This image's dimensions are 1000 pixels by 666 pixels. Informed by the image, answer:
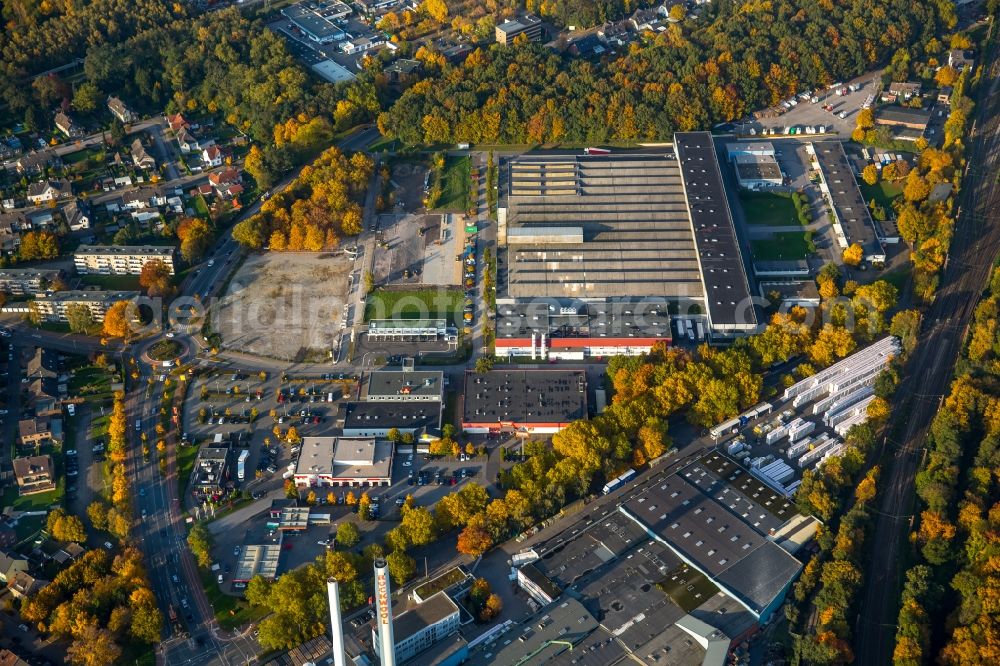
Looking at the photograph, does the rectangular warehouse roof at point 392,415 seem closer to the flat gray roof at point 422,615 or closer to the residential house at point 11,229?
the flat gray roof at point 422,615

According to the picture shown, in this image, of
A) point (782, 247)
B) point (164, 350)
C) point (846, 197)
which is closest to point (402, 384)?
point (164, 350)

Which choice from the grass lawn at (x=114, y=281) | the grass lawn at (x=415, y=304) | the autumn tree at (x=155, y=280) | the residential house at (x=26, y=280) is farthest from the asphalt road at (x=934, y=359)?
the residential house at (x=26, y=280)

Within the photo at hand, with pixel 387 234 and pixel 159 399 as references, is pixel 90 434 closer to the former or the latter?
pixel 159 399

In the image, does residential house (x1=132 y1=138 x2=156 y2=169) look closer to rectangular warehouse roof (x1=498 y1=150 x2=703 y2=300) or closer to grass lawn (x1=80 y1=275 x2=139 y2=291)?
grass lawn (x1=80 y1=275 x2=139 y2=291)

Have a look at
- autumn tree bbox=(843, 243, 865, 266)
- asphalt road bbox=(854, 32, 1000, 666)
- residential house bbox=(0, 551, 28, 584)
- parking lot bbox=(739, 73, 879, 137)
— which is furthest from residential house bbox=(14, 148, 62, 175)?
asphalt road bbox=(854, 32, 1000, 666)

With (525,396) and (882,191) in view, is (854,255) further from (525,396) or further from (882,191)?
(525,396)

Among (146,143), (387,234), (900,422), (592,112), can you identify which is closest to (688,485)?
(900,422)
